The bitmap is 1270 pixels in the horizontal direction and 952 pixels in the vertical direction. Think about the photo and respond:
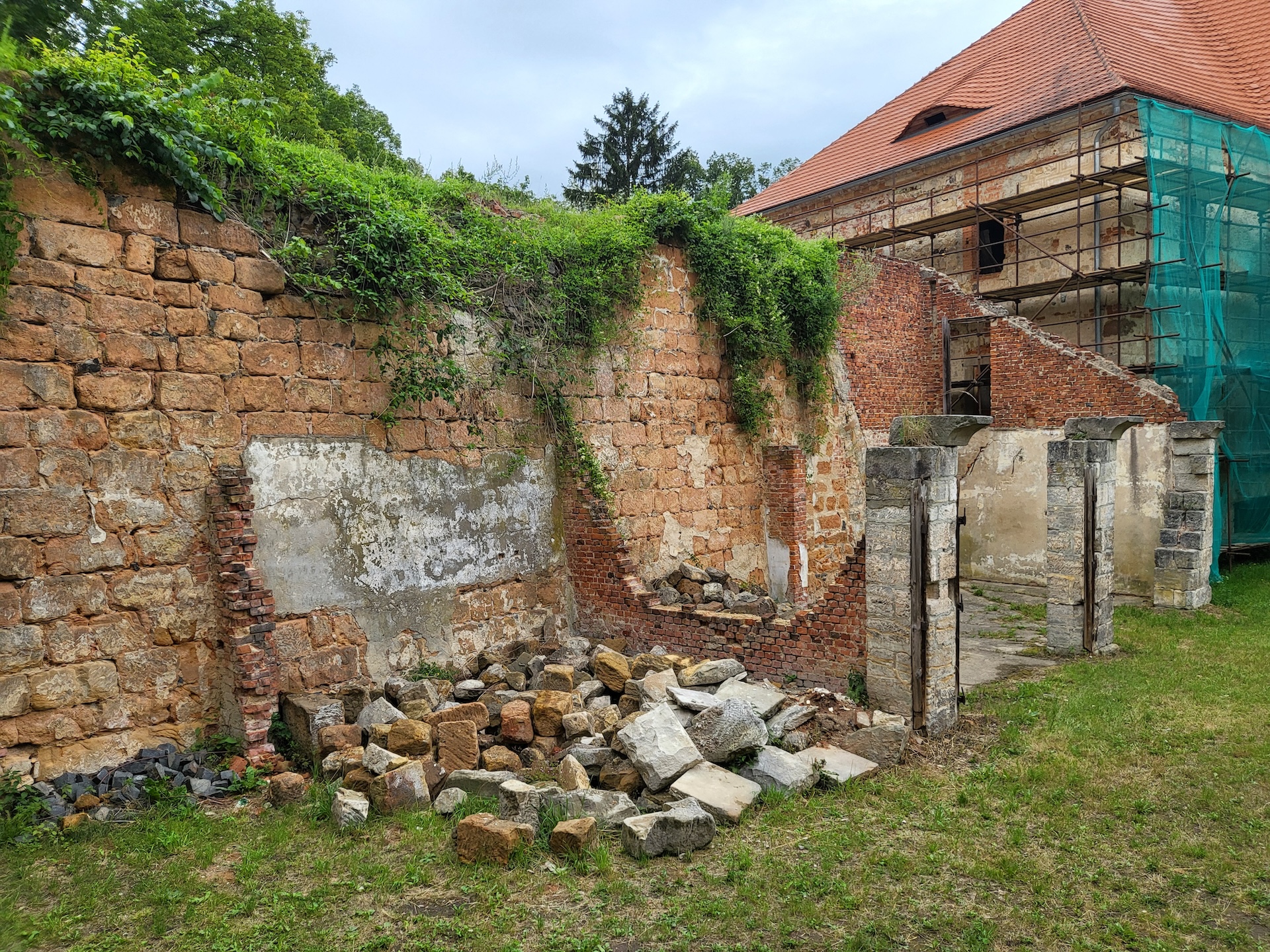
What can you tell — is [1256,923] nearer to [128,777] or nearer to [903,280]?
[128,777]

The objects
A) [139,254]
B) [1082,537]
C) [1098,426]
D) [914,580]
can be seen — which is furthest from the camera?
[1098,426]

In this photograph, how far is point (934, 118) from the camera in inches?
821

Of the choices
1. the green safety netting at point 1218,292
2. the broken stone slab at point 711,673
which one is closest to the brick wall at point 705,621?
the broken stone slab at point 711,673

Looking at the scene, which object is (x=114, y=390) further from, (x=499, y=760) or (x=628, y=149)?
(x=628, y=149)

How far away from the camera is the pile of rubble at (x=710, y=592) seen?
9.15m

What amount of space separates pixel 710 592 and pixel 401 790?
4.92m

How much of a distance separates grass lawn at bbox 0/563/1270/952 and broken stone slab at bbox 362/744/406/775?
378mm

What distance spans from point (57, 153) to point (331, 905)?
4929mm

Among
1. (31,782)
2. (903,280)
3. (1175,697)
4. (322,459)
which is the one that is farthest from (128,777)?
(903,280)

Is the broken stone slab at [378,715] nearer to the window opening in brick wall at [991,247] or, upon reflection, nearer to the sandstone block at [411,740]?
the sandstone block at [411,740]

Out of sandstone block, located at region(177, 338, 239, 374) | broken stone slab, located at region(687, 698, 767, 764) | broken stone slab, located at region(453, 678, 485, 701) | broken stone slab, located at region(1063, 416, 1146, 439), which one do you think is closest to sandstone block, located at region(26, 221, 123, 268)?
sandstone block, located at region(177, 338, 239, 374)

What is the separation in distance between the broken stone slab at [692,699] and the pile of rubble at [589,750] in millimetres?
12

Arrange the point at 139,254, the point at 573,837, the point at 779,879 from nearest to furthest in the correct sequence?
the point at 779,879
the point at 573,837
the point at 139,254

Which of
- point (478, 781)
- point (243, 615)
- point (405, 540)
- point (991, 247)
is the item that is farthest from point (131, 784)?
point (991, 247)
